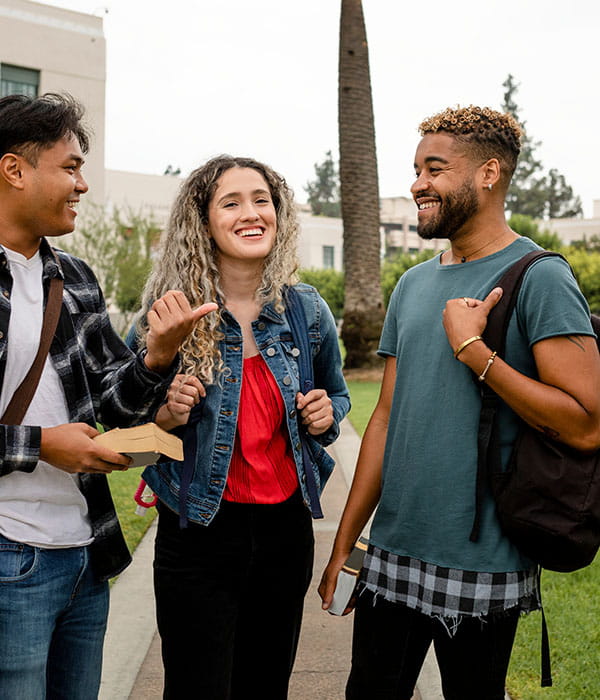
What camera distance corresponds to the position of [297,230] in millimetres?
3049

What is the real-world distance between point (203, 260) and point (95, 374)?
→ 59 cm

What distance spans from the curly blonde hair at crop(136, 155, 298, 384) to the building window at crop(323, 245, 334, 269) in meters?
57.7

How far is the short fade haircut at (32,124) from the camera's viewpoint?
7.28 ft

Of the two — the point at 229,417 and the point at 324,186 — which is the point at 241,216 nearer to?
the point at 229,417

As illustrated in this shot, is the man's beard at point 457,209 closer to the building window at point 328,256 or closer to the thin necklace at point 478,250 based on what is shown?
the thin necklace at point 478,250

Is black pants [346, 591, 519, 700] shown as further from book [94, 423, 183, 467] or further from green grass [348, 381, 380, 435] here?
green grass [348, 381, 380, 435]

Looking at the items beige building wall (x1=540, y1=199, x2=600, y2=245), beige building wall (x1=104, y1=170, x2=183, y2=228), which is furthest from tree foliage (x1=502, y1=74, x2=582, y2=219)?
beige building wall (x1=104, y1=170, x2=183, y2=228)


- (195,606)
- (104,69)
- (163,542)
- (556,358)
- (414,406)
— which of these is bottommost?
(195,606)

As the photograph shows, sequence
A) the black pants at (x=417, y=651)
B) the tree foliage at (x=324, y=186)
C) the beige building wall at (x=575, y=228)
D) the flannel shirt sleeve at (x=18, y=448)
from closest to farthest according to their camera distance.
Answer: the flannel shirt sleeve at (x=18, y=448)
the black pants at (x=417, y=651)
the beige building wall at (x=575, y=228)
the tree foliage at (x=324, y=186)

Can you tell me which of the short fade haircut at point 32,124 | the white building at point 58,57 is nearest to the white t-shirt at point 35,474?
the short fade haircut at point 32,124

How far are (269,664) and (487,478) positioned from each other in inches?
41.5

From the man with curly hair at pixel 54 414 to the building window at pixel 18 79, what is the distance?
25.2m

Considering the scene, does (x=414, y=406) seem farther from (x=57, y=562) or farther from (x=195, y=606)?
(x=57, y=562)

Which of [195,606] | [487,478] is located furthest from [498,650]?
[195,606]
